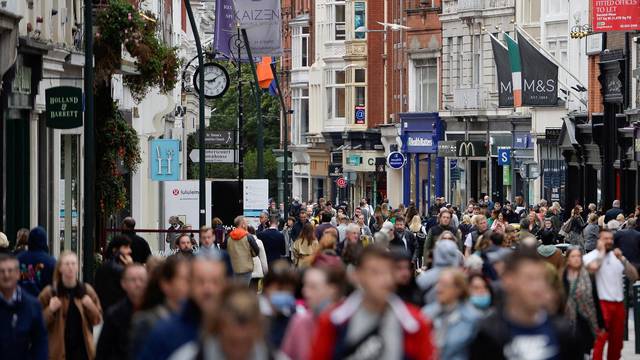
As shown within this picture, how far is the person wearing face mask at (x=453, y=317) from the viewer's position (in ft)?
39.1

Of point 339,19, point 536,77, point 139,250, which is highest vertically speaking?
point 339,19

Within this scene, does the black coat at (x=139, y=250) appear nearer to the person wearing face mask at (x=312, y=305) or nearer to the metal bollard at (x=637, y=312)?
the metal bollard at (x=637, y=312)

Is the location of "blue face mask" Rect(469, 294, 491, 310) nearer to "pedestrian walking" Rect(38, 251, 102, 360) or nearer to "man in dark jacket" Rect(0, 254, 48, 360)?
"man in dark jacket" Rect(0, 254, 48, 360)

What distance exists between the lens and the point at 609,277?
2012cm

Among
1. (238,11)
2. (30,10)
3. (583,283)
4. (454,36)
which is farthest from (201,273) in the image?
(454,36)

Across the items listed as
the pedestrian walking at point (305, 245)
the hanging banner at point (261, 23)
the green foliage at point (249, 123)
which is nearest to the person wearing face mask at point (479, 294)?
the pedestrian walking at point (305, 245)

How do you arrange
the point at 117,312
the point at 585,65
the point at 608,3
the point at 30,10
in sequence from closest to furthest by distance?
the point at 117,312 → the point at 30,10 → the point at 608,3 → the point at 585,65

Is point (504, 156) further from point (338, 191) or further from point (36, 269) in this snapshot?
point (36, 269)

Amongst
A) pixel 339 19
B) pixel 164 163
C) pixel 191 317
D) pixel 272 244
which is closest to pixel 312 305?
pixel 191 317

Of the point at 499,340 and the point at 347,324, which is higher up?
the point at 347,324

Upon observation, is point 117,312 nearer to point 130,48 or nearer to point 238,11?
point 130,48

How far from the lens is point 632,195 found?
49.1 meters

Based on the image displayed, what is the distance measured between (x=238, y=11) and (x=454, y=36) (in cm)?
2870

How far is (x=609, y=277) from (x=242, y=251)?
8.19 meters
